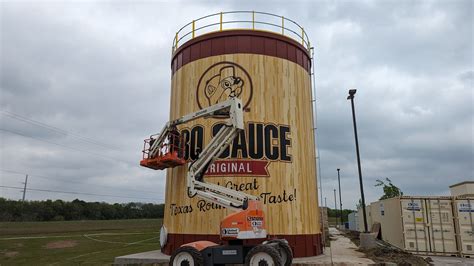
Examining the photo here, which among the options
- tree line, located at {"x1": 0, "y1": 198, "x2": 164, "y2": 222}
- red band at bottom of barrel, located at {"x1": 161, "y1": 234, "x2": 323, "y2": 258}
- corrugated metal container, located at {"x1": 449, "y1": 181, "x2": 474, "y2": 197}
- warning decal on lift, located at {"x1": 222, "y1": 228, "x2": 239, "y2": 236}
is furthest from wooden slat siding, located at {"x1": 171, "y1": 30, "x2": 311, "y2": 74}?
tree line, located at {"x1": 0, "y1": 198, "x2": 164, "y2": 222}

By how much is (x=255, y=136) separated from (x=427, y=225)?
11.5m

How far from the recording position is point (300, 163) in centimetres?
1722

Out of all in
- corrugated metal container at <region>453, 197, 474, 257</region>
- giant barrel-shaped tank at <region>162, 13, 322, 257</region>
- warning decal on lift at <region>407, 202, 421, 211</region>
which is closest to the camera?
giant barrel-shaped tank at <region>162, 13, 322, 257</region>

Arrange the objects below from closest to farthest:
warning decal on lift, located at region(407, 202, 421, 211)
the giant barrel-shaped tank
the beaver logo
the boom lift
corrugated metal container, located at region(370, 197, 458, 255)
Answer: the boom lift < the giant barrel-shaped tank < the beaver logo < corrugated metal container, located at region(370, 197, 458, 255) < warning decal on lift, located at region(407, 202, 421, 211)

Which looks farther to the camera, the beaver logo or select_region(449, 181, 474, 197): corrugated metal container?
select_region(449, 181, 474, 197): corrugated metal container

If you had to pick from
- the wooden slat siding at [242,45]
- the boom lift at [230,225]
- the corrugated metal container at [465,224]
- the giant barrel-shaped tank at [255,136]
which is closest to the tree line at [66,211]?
the giant barrel-shaped tank at [255,136]

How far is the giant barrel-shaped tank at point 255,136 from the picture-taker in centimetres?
1614

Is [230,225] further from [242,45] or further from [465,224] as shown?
[465,224]

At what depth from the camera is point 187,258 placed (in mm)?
12266

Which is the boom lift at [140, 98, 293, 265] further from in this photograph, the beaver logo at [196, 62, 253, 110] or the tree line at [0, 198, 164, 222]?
the tree line at [0, 198, 164, 222]

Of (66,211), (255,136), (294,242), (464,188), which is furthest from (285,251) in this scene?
(66,211)

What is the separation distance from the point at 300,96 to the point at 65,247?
26.7m

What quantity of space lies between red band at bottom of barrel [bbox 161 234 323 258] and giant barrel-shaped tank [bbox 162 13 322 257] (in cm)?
4

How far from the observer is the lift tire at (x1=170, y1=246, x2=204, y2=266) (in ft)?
39.9
